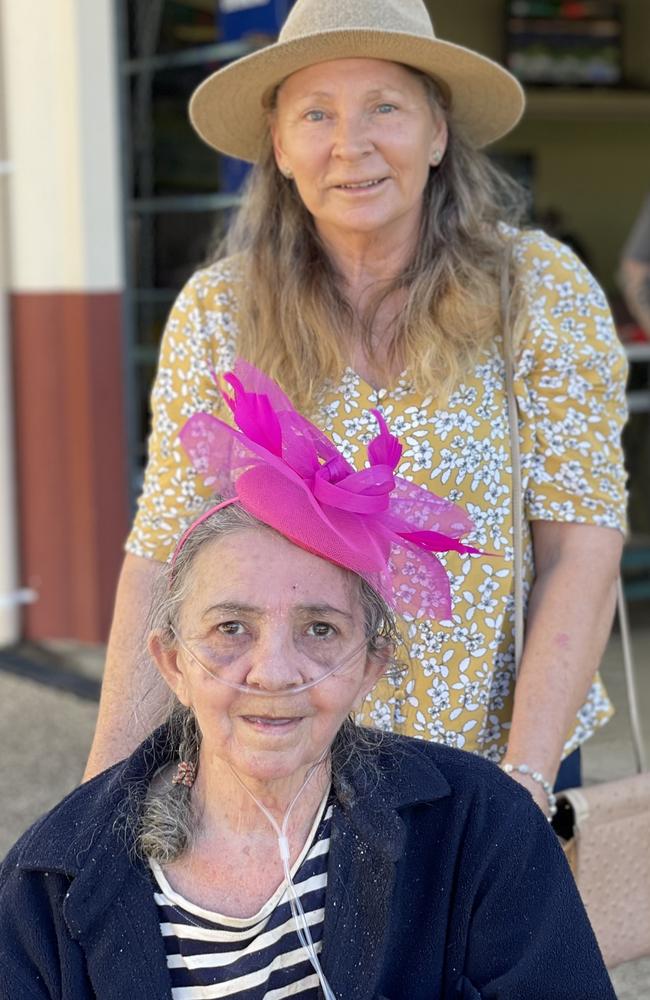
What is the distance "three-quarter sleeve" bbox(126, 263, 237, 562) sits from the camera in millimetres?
2375

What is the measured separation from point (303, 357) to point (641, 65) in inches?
330

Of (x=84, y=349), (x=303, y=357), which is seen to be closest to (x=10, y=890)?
(x=303, y=357)

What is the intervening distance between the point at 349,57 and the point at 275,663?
113cm

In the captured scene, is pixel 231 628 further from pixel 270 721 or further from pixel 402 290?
pixel 402 290

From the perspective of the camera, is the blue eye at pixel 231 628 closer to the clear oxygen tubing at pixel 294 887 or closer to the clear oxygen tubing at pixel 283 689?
the clear oxygen tubing at pixel 283 689

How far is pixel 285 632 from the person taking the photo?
165 cm

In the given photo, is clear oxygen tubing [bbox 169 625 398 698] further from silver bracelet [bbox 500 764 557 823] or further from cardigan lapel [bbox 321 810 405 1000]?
silver bracelet [bbox 500 764 557 823]

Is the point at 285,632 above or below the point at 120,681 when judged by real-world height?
above

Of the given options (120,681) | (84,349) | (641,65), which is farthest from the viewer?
(641,65)

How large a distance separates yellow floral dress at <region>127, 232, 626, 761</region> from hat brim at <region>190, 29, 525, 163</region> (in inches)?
11.8

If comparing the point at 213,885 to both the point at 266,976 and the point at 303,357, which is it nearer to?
the point at 266,976

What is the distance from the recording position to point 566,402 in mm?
2285

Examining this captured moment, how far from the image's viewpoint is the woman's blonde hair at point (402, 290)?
2.30 metres

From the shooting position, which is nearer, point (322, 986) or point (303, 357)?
point (322, 986)
